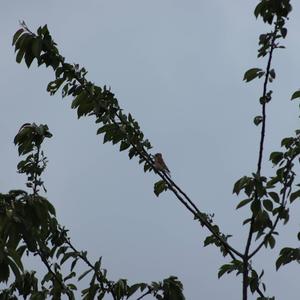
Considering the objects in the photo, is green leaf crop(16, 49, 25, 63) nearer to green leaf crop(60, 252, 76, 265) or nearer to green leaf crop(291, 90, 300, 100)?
green leaf crop(60, 252, 76, 265)

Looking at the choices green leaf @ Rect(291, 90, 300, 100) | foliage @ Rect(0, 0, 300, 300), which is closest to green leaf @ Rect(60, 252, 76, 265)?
foliage @ Rect(0, 0, 300, 300)

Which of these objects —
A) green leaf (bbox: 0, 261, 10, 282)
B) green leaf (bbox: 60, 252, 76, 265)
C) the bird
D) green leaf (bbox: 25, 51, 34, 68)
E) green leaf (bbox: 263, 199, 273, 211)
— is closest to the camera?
green leaf (bbox: 0, 261, 10, 282)

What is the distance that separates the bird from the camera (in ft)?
14.2

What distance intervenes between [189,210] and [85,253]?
115 centimetres

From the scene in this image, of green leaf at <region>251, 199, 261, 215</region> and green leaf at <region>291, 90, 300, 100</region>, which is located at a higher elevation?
green leaf at <region>291, 90, 300, 100</region>

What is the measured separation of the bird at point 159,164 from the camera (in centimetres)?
434

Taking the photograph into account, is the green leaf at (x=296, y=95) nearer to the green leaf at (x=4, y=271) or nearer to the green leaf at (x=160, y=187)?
the green leaf at (x=160, y=187)

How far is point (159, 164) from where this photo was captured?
172 inches

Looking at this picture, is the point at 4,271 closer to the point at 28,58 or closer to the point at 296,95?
the point at 28,58

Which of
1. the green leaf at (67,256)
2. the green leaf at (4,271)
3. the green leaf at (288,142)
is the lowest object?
the green leaf at (4,271)

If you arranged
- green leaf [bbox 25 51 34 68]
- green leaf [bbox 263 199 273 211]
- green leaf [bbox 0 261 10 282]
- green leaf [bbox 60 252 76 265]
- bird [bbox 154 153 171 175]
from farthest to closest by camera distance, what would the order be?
green leaf [bbox 60 252 76 265]
bird [bbox 154 153 171 175]
green leaf [bbox 25 51 34 68]
green leaf [bbox 263 199 273 211]
green leaf [bbox 0 261 10 282]

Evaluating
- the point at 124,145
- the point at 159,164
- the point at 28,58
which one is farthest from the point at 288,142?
the point at 28,58

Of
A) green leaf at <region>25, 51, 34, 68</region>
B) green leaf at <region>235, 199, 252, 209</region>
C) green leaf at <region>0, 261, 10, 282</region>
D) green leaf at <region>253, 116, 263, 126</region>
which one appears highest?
green leaf at <region>25, 51, 34, 68</region>

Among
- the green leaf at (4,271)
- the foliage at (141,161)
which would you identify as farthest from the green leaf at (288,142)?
the green leaf at (4,271)
